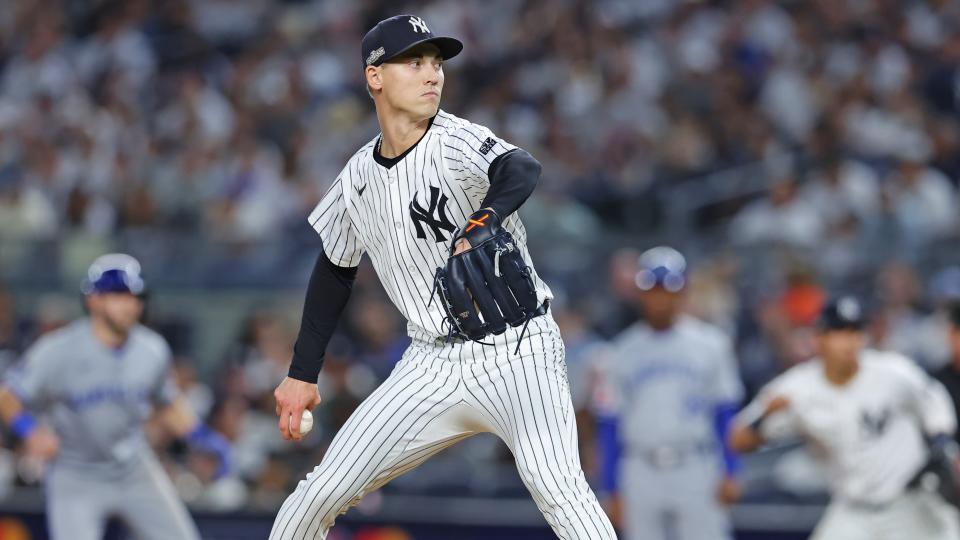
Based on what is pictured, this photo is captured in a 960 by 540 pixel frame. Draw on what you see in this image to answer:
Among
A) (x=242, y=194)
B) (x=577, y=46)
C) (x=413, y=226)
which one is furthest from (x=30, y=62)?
(x=413, y=226)

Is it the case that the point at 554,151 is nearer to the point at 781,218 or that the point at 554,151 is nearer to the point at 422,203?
the point at 781,218

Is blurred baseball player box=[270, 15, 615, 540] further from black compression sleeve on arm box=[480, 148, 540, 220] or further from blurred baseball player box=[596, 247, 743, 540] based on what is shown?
blurred baseball player box=[596, 247, 743, 540]

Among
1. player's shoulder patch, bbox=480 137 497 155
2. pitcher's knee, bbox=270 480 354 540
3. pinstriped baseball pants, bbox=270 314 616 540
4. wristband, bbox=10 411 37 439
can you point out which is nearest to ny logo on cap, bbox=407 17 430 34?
player's shoulder patch, bbox=480 137 497 155

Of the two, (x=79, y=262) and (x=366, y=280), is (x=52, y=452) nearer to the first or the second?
(x=366, y=280)

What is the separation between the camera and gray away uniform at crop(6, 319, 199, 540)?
747 centimetres

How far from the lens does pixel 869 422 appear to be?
24.0 ft

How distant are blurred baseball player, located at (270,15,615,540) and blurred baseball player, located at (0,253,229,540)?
282 centimetres

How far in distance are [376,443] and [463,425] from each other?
0.92ft

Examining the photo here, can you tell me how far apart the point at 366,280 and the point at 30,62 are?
19.3ft

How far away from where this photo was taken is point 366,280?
11211 millimetres

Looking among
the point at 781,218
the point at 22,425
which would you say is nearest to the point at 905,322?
the point at 781,218

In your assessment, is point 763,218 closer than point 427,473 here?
No

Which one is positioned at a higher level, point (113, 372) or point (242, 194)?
point (242, 194)

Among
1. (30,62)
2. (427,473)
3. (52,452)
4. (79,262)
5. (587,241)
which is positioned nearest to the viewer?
(52,452)
